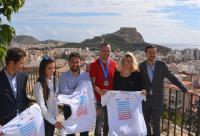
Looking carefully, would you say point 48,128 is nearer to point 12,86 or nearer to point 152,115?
point 12,86

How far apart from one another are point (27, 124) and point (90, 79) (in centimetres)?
131

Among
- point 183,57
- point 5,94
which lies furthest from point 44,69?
point 183,57

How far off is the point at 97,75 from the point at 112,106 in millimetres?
556

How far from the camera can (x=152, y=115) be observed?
5.73 metres

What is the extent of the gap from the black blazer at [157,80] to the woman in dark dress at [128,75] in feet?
0.80

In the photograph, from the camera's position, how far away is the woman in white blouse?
4555 mm

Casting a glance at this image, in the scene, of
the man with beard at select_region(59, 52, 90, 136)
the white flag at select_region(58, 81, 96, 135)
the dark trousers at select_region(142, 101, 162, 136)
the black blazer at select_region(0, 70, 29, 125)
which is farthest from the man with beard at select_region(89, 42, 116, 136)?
the black blazer at select_region(0, 70, 29, 125)

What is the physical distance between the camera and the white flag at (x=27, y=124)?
415 centimetres

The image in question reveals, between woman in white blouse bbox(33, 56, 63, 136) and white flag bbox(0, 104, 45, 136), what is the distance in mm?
97

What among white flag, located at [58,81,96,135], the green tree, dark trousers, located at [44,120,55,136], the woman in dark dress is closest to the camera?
the green tree

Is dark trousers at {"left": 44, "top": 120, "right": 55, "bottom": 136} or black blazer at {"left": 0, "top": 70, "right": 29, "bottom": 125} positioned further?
dark trousers at {"left": 44, "top": 120, "right": 55, "bottom": 136}

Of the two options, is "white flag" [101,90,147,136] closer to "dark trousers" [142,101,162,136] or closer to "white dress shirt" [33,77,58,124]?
"dark trousers" [142,101,162,136]

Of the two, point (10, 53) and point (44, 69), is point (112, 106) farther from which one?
point (10, 53)

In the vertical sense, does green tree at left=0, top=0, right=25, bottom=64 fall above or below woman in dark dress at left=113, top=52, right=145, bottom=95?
above
